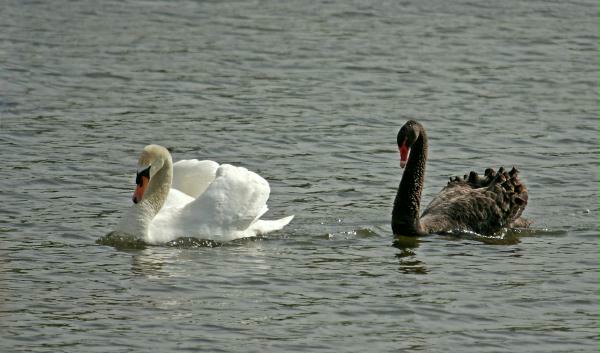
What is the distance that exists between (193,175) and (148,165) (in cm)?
83

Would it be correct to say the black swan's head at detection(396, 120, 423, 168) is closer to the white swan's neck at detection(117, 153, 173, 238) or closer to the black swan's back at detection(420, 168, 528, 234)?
the black swan's back at detection(420, 168, 528, 234)

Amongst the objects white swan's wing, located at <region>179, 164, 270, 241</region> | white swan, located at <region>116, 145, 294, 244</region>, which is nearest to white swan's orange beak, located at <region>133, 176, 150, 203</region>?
white swan, located at <region>116, 145, 294, 244</region>

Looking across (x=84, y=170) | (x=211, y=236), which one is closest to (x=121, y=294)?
(x=211, y=236)

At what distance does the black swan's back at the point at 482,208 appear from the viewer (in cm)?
1143

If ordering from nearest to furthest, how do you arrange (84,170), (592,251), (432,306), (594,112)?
(432,306), (592,251), (84,170), (594,112)

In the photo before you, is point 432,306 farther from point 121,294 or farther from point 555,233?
point 555,233

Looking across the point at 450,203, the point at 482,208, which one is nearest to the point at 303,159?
the point at 450,203

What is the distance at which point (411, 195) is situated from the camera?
11.4 metres

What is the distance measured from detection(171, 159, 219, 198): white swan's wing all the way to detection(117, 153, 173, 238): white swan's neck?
1.47 feet

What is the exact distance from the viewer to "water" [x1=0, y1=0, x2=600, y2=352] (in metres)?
8.66

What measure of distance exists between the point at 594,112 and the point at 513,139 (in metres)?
1.51

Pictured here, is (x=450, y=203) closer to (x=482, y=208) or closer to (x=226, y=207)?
(x=482, y=208)

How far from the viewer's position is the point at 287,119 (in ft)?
48.2

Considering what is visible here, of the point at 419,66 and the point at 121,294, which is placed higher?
the point at 419,66
